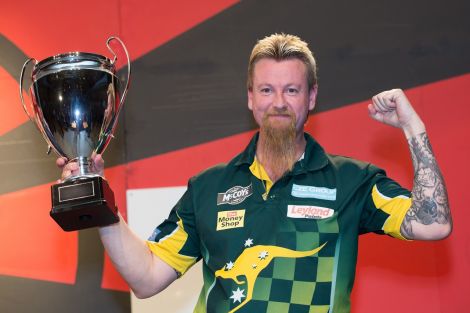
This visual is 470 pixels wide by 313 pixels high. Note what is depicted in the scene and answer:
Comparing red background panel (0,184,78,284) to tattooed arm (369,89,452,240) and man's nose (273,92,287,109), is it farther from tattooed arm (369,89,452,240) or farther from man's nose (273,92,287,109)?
tattooed arm (369,89,452,240)

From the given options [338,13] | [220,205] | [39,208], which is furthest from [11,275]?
[338,13]

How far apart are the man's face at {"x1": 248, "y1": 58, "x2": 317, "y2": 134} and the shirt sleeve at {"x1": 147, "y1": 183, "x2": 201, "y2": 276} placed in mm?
344

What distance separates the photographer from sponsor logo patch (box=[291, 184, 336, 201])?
1.74 meters

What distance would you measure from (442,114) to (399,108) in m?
0.98

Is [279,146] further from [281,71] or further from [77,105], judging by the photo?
[77,105]

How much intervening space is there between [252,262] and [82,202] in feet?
1.60

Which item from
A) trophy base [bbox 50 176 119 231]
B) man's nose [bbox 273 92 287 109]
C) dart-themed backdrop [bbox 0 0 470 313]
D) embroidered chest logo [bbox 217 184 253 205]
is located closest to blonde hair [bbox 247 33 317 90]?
man's nose [bbox 273 92 287 109]

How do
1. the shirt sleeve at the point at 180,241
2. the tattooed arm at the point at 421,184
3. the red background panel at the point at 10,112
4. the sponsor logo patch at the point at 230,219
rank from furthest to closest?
the red background panel at the point at 10,112, the shirt sleeve at the point at 180,241, the sponsor logo patch at the point at 230,219, the tattooed arm at the point at 421,184

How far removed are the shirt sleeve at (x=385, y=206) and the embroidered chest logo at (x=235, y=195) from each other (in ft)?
1.11

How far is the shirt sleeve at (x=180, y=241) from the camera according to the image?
185cm

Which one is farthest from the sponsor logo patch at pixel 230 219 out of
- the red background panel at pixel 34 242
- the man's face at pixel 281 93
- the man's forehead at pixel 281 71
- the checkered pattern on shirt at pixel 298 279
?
the red background panel at pixel 34 242

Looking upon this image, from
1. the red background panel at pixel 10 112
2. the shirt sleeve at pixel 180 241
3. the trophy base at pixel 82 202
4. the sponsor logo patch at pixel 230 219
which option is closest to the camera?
the trophy base at pixel 82 202

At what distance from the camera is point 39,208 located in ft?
8.56

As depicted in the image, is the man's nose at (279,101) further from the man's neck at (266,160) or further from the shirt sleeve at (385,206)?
the shirt sleeve at (385,206)
